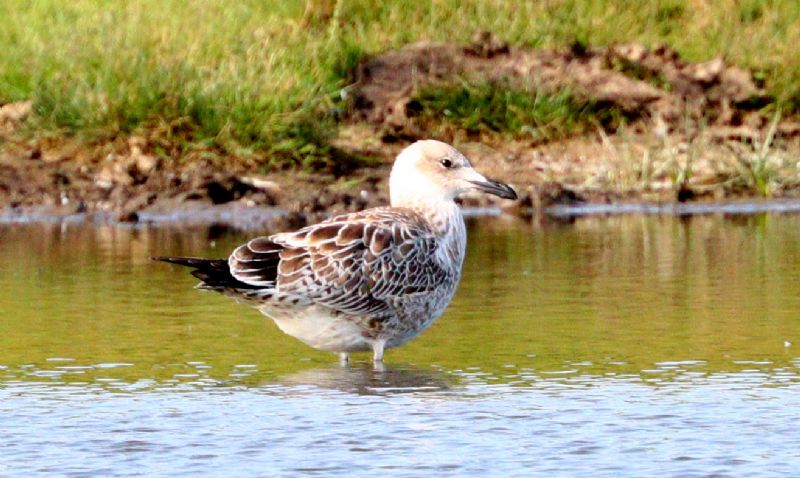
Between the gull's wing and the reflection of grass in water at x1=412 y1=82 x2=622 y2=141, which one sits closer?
the gull's wing

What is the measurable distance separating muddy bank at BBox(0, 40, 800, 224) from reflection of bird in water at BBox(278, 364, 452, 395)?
6174 millimetres

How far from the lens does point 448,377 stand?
311 inches

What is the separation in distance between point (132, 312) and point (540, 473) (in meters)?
4.20

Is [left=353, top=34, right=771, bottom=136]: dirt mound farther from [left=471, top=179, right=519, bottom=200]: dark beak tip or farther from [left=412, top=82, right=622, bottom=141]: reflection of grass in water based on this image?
[left=471, top=179, right=519, bottom=200]: dark beak tip

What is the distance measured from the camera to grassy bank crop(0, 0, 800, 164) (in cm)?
1535

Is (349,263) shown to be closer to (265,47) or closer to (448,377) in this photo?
(448,377)

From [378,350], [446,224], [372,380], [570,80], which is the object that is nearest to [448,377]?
[372,380]

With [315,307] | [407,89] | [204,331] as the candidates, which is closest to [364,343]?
[315,307]

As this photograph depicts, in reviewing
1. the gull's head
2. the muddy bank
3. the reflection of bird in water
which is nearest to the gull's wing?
the reflection of bird in water

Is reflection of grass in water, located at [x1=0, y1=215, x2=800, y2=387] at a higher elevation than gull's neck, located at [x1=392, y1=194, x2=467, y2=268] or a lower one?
lower

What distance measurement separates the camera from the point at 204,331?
30.3 ft

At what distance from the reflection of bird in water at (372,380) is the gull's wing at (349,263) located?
0.93 feet

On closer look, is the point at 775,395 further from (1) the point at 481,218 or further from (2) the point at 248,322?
(1) the point at 481,218

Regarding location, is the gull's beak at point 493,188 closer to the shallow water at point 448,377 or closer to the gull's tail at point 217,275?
the shallow water at point 448,377
